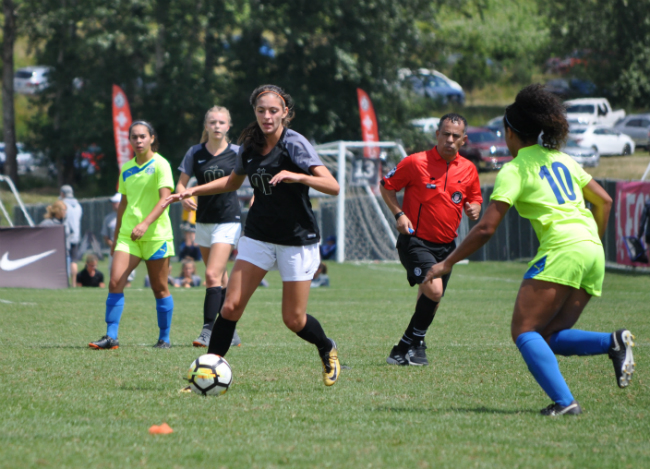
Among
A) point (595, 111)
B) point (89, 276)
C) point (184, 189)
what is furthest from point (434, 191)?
point (595, 111)

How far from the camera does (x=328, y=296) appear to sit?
13.9 meters

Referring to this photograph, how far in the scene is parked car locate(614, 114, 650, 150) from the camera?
1682 inches

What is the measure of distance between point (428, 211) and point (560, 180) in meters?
2.24

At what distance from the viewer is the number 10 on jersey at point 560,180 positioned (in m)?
4.82

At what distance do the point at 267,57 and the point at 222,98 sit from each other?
270cm

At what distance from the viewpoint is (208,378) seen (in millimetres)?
5406

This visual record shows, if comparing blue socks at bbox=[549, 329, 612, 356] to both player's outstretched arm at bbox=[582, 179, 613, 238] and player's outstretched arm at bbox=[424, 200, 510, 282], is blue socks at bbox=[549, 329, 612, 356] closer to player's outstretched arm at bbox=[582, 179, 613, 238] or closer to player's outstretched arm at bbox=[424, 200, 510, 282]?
player's outstretched arm at bbox=[582, 179, 613, 238]

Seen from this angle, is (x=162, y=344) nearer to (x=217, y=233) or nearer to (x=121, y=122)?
(x=217, y=233)

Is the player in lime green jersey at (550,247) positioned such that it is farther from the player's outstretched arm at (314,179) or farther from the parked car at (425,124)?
the parked car at (425,124)

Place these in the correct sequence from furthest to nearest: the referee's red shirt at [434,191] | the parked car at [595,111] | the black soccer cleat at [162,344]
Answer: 1. the parked car at [595,111]
2. the black soccer cleat at [162,344]
3. the referee's red shirt at [434,191]

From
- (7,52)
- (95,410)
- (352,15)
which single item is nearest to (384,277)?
(95,410)

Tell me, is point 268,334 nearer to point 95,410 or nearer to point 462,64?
point 95,410

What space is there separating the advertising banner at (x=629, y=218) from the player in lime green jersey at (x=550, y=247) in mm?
13288

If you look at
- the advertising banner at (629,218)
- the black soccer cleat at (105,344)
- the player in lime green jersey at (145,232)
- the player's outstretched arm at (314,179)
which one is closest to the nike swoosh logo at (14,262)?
the player in lime green jersey at (145,232)
